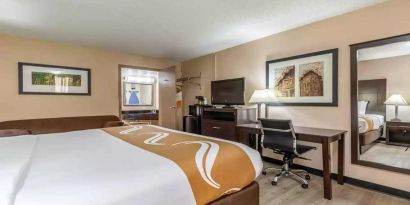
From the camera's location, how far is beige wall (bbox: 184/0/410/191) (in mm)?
2278

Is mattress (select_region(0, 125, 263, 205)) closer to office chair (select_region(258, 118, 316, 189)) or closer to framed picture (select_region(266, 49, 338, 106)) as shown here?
→ office chair (select_region(258, 118, 316, 189))

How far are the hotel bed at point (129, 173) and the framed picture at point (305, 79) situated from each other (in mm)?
1878

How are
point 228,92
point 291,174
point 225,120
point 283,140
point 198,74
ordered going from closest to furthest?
point 283,140 → point 291,174 → point 225,120 → point 228,92 → point 198,74

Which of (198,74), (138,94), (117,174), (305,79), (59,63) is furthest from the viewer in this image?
(138,94)

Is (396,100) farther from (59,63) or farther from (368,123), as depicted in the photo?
(59,63)

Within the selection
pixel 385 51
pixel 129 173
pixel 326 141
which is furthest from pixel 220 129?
pixel 129 173

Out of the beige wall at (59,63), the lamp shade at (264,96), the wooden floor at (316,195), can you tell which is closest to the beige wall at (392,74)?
the wooden floor at (316,195)

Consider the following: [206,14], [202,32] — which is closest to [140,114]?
[202,32]

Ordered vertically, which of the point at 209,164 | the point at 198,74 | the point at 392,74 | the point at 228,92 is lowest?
the point at 209,164

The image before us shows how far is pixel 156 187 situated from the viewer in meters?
0.95

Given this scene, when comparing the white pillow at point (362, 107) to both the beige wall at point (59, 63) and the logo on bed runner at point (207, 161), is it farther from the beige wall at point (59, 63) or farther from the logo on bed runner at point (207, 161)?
the beige wall at point (59, 63)

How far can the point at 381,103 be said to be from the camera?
2393 millimetres

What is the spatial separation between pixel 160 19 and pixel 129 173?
2338 mm

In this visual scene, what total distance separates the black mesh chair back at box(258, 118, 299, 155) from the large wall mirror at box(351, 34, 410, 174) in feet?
2.87
